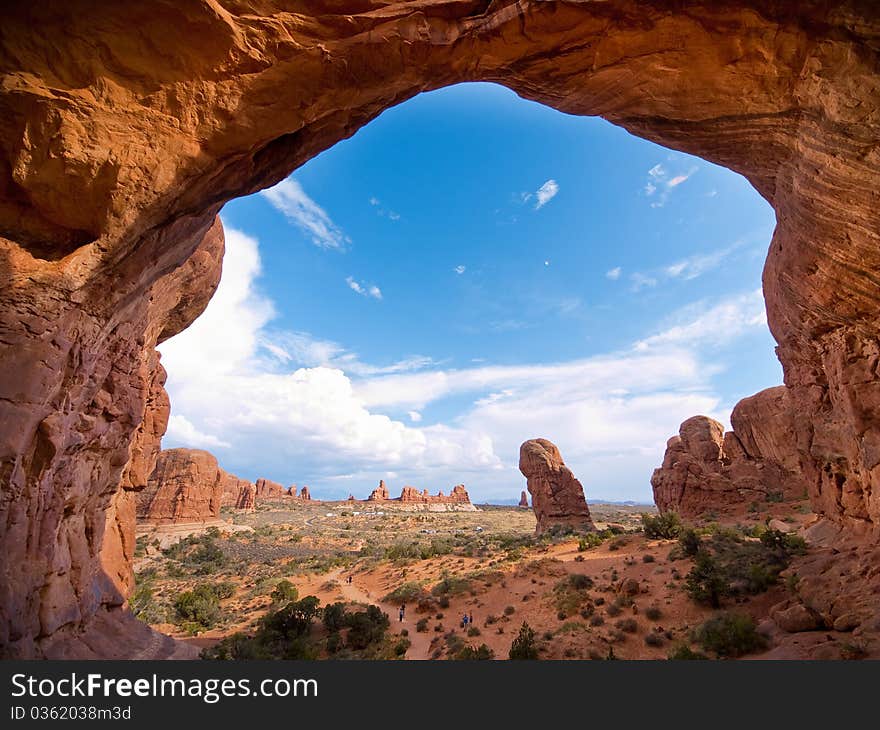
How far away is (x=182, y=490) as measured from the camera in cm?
4234

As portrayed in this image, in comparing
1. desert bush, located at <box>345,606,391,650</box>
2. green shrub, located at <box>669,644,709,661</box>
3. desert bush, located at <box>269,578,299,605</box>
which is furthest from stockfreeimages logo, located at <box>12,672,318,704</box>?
desert bush, located at <box>269,578,299,605</box>

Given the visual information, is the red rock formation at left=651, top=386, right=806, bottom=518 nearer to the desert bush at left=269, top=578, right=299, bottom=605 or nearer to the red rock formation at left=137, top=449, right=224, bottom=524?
the desert bush at left=269, top=578, right=299, bottom=605

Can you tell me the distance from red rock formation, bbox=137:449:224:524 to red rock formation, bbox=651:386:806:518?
46303mm

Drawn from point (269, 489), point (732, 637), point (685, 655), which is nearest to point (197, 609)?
point (685, 655)

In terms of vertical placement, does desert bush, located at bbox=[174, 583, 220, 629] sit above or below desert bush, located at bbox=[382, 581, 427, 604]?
above

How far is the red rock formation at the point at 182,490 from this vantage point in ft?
135

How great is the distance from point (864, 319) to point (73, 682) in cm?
1489

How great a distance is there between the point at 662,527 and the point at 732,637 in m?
18.2

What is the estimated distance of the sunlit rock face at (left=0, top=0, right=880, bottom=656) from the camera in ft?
→ 21.6

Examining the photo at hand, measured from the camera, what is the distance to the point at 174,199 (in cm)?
734

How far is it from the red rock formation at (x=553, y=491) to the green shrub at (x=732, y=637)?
27600 millimetres

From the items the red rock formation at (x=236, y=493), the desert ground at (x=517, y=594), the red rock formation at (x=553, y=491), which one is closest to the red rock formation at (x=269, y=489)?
the red rock formation at (x=236, y=493)

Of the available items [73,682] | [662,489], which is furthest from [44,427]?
[662,489]

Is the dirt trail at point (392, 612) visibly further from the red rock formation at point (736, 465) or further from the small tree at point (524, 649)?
the red rock formation at point (736, 465)
